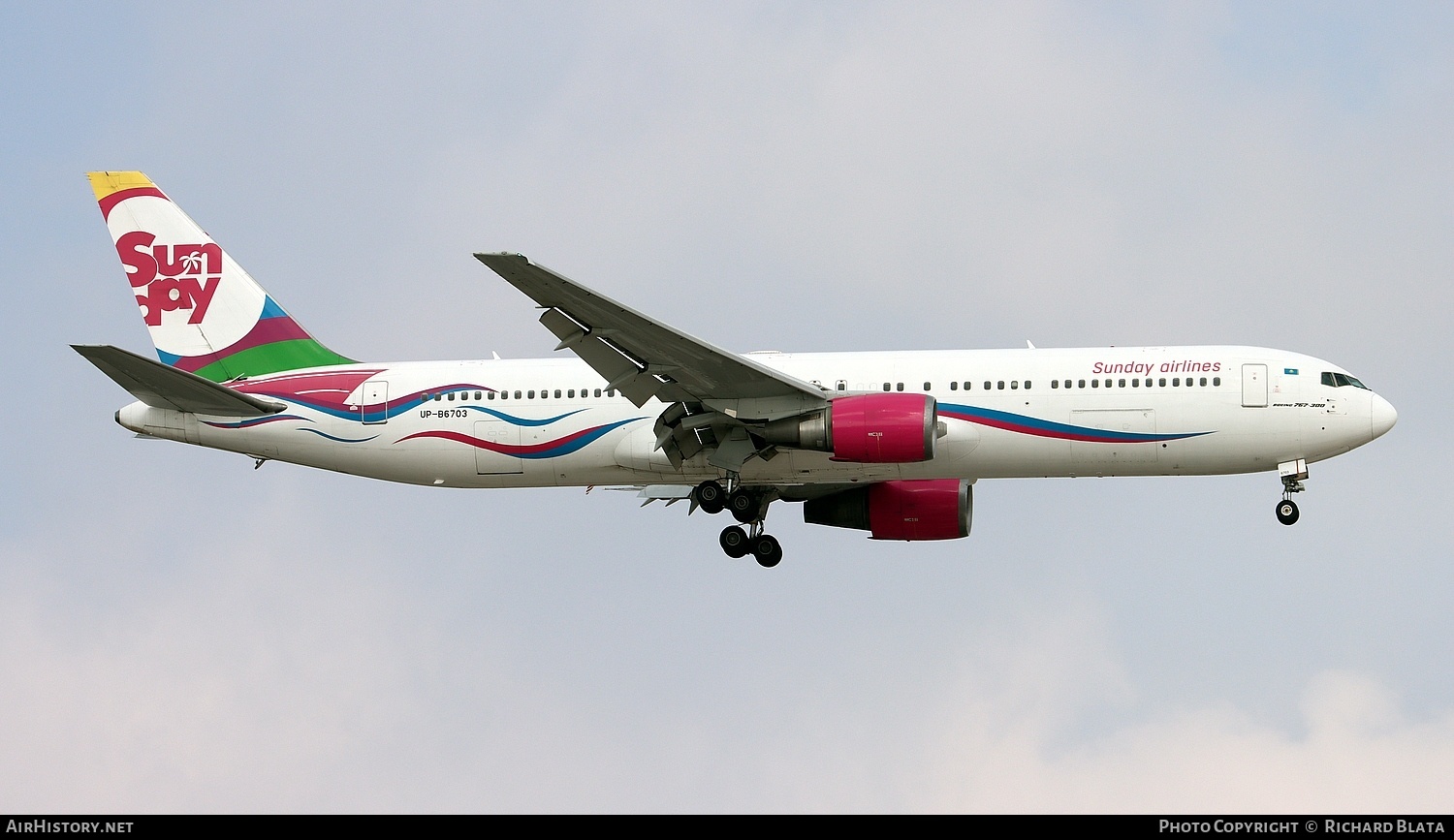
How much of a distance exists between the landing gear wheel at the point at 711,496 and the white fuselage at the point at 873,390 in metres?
0.26

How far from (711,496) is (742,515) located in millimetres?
1180

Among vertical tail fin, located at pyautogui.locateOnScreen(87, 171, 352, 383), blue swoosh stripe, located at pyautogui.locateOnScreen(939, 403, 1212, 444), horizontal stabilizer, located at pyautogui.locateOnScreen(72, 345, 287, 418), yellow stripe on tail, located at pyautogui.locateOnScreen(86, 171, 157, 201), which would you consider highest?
yellow stripe on tail, located at pyautogui.locateOnScreen(86, 171, 157, 201)

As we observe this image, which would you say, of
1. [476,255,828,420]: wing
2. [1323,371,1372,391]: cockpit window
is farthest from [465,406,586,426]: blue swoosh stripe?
[1323,371,1372,391]: cockpit window

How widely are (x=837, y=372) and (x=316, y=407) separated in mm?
12059

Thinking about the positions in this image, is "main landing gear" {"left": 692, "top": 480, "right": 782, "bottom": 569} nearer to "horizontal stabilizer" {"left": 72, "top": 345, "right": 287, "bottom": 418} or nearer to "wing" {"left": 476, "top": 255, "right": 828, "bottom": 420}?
"wing" {"left": 476, "top": 255, "right": 828, "bottom": 420}

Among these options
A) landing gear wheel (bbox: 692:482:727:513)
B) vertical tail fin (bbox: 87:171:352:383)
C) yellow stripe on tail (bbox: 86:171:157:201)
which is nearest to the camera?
landing gear wheel (bbox: 692:482:727:513)

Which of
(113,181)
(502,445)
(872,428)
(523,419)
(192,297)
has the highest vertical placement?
Answer: (113,181)

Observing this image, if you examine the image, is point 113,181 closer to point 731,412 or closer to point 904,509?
point 731,412

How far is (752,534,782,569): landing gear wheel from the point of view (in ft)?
141

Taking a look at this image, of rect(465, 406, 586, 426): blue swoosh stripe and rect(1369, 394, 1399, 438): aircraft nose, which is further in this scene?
rect(465, 406, 586, 426): blue swoosh stripe

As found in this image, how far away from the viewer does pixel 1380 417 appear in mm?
39156

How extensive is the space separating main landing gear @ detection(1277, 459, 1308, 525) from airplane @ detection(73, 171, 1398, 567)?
5 cm

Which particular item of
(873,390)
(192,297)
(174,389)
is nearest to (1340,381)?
(873,390)
